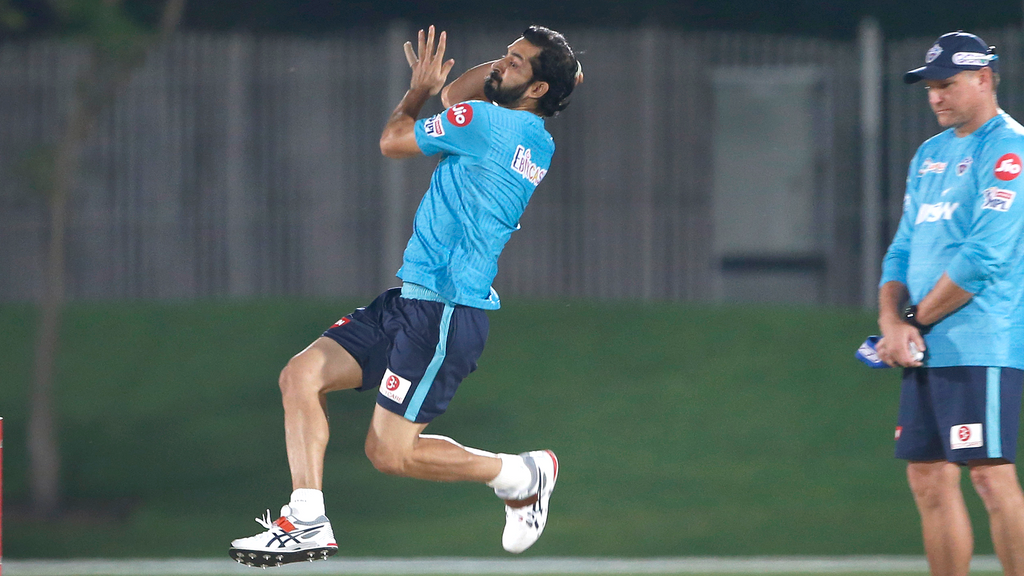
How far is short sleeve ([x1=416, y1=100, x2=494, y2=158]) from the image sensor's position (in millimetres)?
4914

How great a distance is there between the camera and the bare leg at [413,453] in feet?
16.2

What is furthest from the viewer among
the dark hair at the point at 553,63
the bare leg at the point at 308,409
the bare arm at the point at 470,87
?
the bare arm at the point at 470,87

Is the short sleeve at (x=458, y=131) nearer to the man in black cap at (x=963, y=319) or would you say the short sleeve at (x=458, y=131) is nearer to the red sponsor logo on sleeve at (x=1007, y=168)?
the man in black cap at (x=963, y=319)

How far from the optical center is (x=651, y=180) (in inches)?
481

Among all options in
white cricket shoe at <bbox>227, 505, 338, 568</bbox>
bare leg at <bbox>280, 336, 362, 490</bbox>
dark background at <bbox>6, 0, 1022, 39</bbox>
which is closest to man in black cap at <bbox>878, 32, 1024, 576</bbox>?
bare leg at <bbox>280, 336, 362, 490</bbox>

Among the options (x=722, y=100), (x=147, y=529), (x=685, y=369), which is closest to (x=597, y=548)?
(x=685, y=369)

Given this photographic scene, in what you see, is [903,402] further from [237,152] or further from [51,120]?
[51,120]

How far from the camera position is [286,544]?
14.9 ft

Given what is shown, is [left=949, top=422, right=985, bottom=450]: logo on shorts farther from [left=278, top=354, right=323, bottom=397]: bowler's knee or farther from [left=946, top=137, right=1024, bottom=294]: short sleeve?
[left=278, top=354, right=323, bottom=397]: bowler's knee

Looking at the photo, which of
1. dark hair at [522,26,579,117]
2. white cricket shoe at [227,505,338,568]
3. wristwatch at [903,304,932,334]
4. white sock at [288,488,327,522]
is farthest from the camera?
dark hair at [522,26,579,117]

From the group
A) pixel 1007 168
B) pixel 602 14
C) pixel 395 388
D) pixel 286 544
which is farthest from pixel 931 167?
pixel 602 14

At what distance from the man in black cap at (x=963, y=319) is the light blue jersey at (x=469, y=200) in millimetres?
1531

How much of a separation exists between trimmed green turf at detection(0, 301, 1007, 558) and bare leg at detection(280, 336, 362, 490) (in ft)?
13.7

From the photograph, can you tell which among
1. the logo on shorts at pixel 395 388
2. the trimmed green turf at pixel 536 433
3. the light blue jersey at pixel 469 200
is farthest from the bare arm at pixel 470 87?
the trimmed green turf at pixel 536 433
